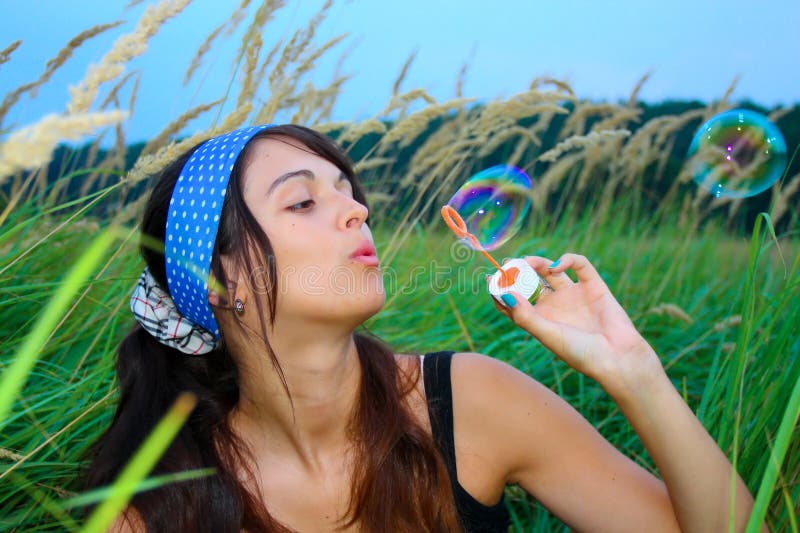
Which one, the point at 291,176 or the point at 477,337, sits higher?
the point at 291,176

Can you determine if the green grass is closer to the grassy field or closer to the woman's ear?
the grassy field

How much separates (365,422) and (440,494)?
271mm

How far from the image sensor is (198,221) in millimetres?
1854

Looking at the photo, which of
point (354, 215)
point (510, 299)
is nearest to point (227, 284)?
point (354, 215)

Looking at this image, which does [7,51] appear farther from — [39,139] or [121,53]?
[39,139]

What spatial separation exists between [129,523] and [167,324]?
1.81ft

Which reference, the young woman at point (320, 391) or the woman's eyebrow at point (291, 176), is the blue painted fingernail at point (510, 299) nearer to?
the young woman at point (320, 391)

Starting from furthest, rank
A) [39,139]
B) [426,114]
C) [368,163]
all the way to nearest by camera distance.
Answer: [368,163], [426,114], [39,139]

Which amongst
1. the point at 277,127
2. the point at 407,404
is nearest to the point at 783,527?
the point at 407,404

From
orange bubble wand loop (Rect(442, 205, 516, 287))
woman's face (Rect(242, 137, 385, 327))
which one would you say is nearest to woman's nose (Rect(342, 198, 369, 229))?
woman's face (Rect(242, 137, 385, 327))

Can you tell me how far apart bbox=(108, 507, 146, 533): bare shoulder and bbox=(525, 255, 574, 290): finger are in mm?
1110

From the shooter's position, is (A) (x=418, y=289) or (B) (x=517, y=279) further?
(A) (x=418, y=289)

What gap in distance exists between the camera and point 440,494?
5.97 feet

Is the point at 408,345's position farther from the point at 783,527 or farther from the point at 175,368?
the point at 783,527
